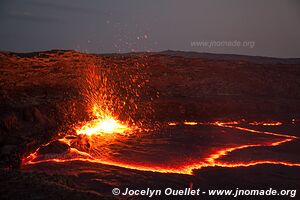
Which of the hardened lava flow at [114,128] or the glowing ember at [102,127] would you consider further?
the glowing ember at [102,127]

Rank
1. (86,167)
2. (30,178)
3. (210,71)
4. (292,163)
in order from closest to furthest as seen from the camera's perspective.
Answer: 1. (30,178)
2. (86,167)
3. (292,163)
4. (210,71)

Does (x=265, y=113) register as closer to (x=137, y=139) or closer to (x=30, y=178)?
(x=137, y=139)

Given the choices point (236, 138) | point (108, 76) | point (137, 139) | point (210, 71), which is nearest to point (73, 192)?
point (137, 139)

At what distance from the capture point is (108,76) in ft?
70.5

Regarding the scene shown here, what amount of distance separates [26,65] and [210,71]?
12.7 meters

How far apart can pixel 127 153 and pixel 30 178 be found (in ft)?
12.5

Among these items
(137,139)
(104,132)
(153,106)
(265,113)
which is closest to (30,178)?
(137,139)

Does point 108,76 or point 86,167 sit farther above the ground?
point 108,76

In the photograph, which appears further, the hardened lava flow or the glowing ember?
the glowing ember

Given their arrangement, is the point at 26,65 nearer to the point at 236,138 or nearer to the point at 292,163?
the point at 236,138

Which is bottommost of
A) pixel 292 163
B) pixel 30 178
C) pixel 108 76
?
pixel 292 163

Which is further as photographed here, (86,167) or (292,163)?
(292,163)

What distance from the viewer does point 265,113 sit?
59.1 feet

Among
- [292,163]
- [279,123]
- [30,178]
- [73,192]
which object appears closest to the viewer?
[73,192]
